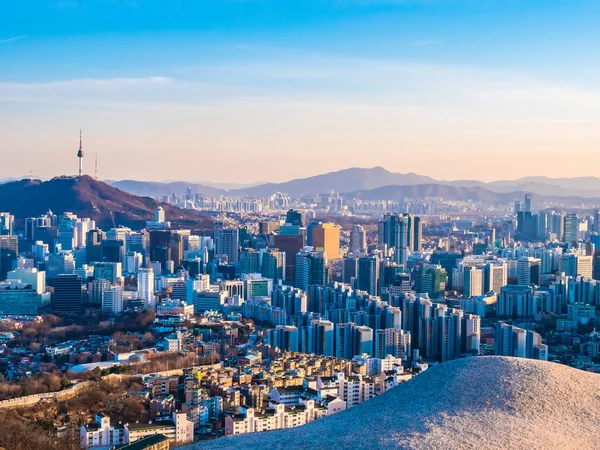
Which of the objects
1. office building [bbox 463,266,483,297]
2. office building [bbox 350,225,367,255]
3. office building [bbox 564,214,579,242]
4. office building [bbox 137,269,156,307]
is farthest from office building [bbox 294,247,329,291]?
office building [bbox 564,214,579,242]

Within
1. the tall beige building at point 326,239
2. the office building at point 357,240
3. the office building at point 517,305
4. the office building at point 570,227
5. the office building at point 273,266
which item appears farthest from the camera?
the office building at point 570,227

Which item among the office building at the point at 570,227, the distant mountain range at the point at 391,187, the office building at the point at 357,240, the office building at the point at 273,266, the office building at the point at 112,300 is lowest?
the office building at the point at 112,300

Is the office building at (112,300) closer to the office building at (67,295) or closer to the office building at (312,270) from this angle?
the office building at (67,295)

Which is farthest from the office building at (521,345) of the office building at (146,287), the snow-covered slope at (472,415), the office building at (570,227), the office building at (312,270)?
the office building at (570,227)

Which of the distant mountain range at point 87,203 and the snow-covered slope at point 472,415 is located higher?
the distant mountain range at point 87,203

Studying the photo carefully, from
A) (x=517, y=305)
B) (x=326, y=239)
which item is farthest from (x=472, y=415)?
(x=326, y=239)

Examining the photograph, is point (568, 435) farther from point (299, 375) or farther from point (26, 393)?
point (26, 393)

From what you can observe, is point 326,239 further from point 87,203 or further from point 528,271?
point 87,203
